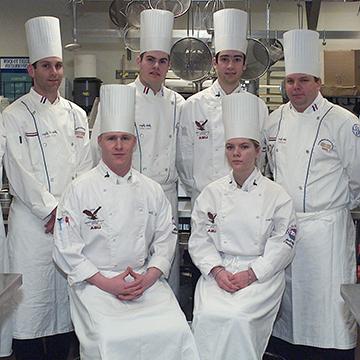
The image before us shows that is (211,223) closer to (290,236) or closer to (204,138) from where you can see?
(290,236)

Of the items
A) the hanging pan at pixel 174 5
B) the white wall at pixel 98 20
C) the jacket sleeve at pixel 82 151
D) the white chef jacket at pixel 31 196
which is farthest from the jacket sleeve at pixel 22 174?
the white wall at pixel 98 20

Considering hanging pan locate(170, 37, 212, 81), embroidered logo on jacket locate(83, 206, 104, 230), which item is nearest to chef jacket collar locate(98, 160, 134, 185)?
embroidered logo on jacket locate(83, 206, 104, 230)

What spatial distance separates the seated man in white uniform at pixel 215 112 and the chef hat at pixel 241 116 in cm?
19

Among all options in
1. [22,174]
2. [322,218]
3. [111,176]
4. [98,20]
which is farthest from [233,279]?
[98,20]

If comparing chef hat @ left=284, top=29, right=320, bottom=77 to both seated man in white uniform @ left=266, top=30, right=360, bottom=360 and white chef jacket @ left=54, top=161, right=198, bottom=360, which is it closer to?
seated man in white uniform @ left=266, top=30, right=360, bottom=360

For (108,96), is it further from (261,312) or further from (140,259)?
(261,312)

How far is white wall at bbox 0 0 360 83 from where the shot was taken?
18.4 feet

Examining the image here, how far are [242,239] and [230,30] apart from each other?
37.9 inches

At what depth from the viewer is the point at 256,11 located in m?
5.65

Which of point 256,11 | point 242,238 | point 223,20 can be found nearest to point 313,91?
point 223,20

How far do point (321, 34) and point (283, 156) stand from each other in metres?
1.29

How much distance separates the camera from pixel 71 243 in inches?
86.1

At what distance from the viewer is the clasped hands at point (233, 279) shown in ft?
7.17

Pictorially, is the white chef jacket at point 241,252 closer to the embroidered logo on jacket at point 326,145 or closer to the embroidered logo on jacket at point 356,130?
the embroidered logo on jacket at point 326,145
